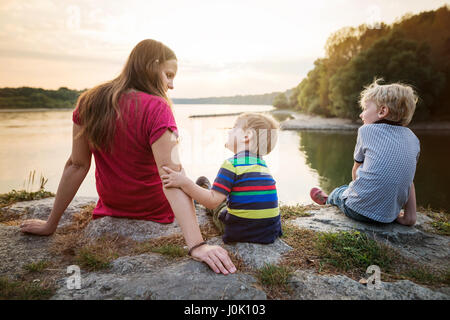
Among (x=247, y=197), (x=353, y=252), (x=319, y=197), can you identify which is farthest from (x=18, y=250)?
(x=319, y=197)

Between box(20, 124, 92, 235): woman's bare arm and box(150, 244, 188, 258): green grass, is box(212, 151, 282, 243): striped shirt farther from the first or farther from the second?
box(20, 124, 92, 235): woman's bare arm

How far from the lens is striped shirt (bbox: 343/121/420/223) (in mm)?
2520

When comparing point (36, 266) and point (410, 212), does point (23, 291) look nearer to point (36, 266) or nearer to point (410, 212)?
point (36, 266)

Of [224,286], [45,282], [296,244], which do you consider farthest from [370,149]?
[45,282]

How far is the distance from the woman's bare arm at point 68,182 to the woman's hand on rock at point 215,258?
1282 mm

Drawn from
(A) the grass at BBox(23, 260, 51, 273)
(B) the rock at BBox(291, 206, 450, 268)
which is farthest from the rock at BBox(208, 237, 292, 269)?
(A) the grass at BBox(23, 260, 51, 273)

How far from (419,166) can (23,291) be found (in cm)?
1316

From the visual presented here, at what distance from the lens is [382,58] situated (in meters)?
24.4

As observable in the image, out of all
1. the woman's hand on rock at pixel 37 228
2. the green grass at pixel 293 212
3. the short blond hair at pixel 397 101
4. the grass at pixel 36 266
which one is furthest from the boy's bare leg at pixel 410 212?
the woman's hand on rock at pixel 37 228

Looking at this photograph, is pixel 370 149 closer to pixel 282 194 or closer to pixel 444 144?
pixel 282 194

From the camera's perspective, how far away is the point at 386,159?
2531mm

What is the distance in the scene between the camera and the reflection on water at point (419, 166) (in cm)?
738

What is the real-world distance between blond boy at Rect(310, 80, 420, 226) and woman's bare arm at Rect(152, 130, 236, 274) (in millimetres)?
1582
